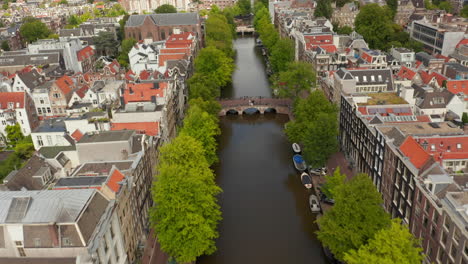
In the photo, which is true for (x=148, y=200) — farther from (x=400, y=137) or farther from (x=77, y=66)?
(x=77, y=66)

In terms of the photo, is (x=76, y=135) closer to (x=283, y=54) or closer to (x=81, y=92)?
(x=81, y=92)

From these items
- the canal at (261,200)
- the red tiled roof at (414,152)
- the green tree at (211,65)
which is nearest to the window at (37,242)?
the canal at (261,200)

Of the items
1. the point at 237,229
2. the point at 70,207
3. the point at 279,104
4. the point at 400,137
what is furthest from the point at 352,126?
the point at 70,207

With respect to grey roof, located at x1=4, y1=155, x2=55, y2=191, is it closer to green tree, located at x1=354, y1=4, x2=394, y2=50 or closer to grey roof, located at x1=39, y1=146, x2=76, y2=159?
grey roof, located at x1=39, y1=146, x2=76, y2=159

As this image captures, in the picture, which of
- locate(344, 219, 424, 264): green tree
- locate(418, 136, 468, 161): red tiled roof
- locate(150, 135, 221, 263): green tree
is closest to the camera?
locate(344, 219, 424, 264): green tree

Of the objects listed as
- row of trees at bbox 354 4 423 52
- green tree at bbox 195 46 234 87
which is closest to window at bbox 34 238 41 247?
green tree at bbox 195 46 234 87

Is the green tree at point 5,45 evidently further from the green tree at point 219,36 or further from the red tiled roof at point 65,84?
the red tiled roof at point 65,84
